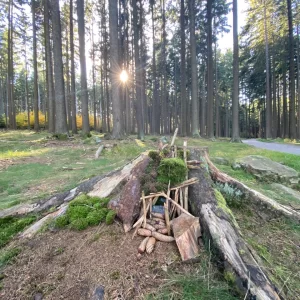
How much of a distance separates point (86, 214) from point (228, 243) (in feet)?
4.72

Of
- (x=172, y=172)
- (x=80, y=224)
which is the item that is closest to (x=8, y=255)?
(x=80, y=224)

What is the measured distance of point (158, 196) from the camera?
223cm

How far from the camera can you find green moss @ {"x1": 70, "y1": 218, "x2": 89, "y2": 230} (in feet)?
6.88

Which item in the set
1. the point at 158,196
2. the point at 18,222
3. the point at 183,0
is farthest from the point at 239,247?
the point at 183,0

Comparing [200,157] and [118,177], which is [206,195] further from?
[118,177]

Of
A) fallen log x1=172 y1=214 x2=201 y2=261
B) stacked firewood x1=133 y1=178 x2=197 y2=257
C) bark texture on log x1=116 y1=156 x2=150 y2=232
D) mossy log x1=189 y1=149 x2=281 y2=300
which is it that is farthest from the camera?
bark texture on log x1=116 y1=156 x2=150 y2=232

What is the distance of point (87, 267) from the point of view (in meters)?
1.68

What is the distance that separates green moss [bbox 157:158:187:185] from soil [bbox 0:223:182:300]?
698 millimetres

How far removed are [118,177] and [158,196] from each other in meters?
0.72

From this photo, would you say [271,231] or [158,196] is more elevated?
[158,196]

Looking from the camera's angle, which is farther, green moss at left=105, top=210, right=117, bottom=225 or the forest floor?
green moss at left=105, top=210, right=117, bottom=225

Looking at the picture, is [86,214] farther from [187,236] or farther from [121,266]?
[187,236]

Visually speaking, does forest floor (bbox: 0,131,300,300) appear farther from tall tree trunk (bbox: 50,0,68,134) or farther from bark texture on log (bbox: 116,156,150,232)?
tall tree trunk (bbox: 50,0,68,134)

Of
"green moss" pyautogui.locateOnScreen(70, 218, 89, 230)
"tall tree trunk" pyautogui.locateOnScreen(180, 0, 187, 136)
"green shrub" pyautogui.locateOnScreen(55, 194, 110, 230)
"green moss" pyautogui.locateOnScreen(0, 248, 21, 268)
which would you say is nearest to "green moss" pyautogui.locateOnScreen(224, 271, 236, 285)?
"green shrub" pyautogui.locateOnScreen(55, 194, 110, 230)
